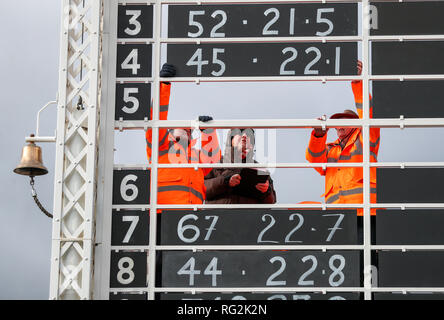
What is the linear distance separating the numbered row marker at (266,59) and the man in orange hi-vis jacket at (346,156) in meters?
0.33

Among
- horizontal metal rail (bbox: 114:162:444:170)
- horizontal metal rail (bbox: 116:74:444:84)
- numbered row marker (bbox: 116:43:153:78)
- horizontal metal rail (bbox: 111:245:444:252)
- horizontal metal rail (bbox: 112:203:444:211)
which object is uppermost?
numbered row marker (bbox: 116:43:153:78)

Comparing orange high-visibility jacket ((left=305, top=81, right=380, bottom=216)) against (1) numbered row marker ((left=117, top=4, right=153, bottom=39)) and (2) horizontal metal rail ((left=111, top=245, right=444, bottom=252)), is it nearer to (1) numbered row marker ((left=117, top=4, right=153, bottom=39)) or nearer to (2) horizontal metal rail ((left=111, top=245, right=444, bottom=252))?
(2) horizontal metal rail ((left=111, top=245, right=444, bottom=252))

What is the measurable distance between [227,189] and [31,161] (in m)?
A: 3.31

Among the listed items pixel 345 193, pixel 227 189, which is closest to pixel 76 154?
pixel 227 189

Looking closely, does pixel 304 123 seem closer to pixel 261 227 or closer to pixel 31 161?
pixel 261 227

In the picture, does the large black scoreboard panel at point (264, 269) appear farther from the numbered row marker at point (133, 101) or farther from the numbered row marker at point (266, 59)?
the numbered row marker at point (266, 59)

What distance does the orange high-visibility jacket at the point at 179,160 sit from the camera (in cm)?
1186

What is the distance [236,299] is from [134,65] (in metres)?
2.58

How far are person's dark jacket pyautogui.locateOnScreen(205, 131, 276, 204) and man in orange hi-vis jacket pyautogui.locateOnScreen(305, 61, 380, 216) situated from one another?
619 mm

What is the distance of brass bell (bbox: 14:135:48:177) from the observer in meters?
14.3

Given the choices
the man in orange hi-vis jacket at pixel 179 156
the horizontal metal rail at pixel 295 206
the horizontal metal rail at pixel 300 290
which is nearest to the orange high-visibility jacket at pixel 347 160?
the horizontal metal rail at pixel 295 206

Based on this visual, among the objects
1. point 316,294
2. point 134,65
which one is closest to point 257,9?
point 134,65

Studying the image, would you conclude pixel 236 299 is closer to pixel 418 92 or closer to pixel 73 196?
pixel 73 196

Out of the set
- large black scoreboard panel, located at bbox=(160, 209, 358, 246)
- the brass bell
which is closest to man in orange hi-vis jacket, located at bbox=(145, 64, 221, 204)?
large black scoreboard panel, located at bbox=(160, 209, 358, 246)
